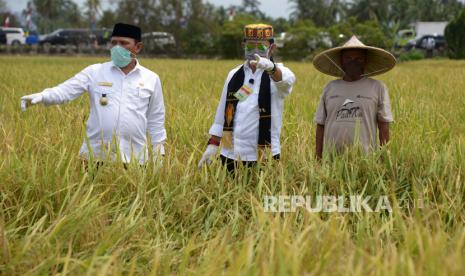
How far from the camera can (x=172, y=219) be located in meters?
2.50

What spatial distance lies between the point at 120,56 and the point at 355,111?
4.33 ft

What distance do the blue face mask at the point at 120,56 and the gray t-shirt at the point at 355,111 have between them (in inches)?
45.0

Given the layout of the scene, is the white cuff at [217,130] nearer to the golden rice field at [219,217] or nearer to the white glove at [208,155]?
the white glove at [208,155]

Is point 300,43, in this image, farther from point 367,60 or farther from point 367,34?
point 367,60

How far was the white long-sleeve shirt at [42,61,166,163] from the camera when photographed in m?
3.10

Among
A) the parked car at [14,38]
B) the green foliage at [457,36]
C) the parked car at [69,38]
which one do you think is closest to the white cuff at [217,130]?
the green foliage at [457,36]

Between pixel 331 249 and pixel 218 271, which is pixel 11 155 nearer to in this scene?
pixel 218 271

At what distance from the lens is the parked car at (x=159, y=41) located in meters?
36.5

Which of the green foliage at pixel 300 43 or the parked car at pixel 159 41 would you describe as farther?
the parked car at pixel 159 41

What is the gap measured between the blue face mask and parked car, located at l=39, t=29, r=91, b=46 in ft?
116

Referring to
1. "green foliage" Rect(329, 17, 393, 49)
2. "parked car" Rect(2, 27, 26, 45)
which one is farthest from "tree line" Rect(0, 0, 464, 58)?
"parked car" Rect(2, 27, 26, 45)

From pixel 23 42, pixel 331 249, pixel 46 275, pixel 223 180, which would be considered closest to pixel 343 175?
pixel 223 180

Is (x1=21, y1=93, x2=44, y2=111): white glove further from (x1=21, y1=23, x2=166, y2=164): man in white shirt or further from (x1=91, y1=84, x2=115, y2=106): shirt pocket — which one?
(x1=91, y1=84, x2=115, y2=106): shirt pocket

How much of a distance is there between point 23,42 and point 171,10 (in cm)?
998
